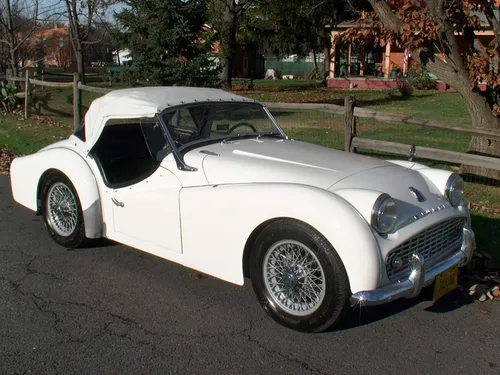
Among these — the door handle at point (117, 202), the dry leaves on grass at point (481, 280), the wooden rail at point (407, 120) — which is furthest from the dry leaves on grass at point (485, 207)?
the door handle at point (117, 202)

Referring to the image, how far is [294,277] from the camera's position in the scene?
3.63 m

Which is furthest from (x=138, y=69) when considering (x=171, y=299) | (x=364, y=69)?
(x=364, y=69)

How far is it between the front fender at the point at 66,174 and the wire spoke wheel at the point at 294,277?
74.2 inches

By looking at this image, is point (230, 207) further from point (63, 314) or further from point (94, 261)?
point (94, 261)

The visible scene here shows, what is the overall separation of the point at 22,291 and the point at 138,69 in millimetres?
11653

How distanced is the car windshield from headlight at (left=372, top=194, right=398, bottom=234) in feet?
5.80

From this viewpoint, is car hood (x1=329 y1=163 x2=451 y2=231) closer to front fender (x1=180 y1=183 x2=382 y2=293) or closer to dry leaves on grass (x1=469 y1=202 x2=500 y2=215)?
front fender (x1=180 y1=183 x2=382 y2=293)

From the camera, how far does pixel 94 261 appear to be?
4980mm

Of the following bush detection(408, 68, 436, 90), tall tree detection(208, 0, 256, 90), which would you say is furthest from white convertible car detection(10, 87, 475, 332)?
bush detection(408, 68, 436, 90)

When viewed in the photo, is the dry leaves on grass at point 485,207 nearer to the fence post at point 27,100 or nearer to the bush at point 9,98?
the fence post at point 27,100

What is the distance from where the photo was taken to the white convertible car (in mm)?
3434

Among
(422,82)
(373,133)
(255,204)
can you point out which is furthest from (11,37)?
(255,204)

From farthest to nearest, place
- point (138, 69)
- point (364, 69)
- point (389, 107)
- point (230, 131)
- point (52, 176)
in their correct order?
point (364, 69) → point (389, 107) → point (138, 69) → point (52, 176) → point (230, 131)

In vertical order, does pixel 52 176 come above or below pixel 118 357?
above
